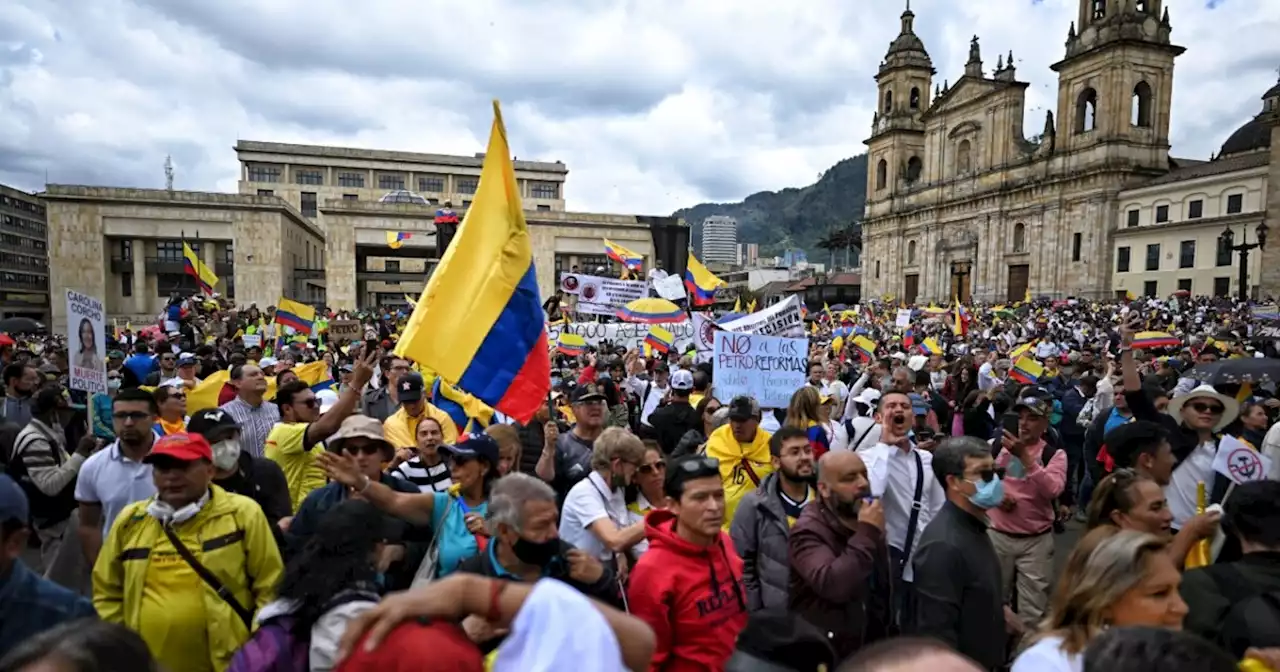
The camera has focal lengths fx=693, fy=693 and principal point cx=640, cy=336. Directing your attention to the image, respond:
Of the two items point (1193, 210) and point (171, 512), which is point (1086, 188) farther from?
point (171, 512)

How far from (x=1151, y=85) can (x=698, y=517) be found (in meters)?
59.8

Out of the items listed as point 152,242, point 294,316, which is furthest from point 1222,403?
point 152,242

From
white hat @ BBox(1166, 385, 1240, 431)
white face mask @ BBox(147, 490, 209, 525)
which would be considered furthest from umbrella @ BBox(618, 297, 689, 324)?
white face mask @ BBox(147, 490, 209, 525)

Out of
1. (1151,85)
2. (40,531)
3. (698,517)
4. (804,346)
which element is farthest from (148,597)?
(1151,85)

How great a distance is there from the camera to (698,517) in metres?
2.79

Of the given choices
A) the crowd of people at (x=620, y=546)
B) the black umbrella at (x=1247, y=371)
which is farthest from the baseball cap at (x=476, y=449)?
the black umbrella at (x=1247, y=371)

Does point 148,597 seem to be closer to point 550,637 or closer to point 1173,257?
point 550,637

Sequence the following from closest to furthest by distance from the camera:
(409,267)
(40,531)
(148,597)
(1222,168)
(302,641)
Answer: (302,641)
(148,597)
(40,531)
(1222,168)
(409,267)

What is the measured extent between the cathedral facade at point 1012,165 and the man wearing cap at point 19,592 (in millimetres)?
55150

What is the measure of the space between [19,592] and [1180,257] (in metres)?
56.4

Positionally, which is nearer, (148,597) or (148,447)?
(148,597)

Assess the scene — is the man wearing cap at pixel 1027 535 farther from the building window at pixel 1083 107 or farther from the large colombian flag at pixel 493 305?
the building window at pixel 1083 107

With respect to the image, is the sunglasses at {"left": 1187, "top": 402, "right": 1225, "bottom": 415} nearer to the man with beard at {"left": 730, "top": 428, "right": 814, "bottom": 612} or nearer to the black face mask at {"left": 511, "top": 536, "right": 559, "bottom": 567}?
the man with beard at {"left": 730, "top": 428, "right": 814, "bottom": 612}

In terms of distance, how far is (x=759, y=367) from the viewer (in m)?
6.82
